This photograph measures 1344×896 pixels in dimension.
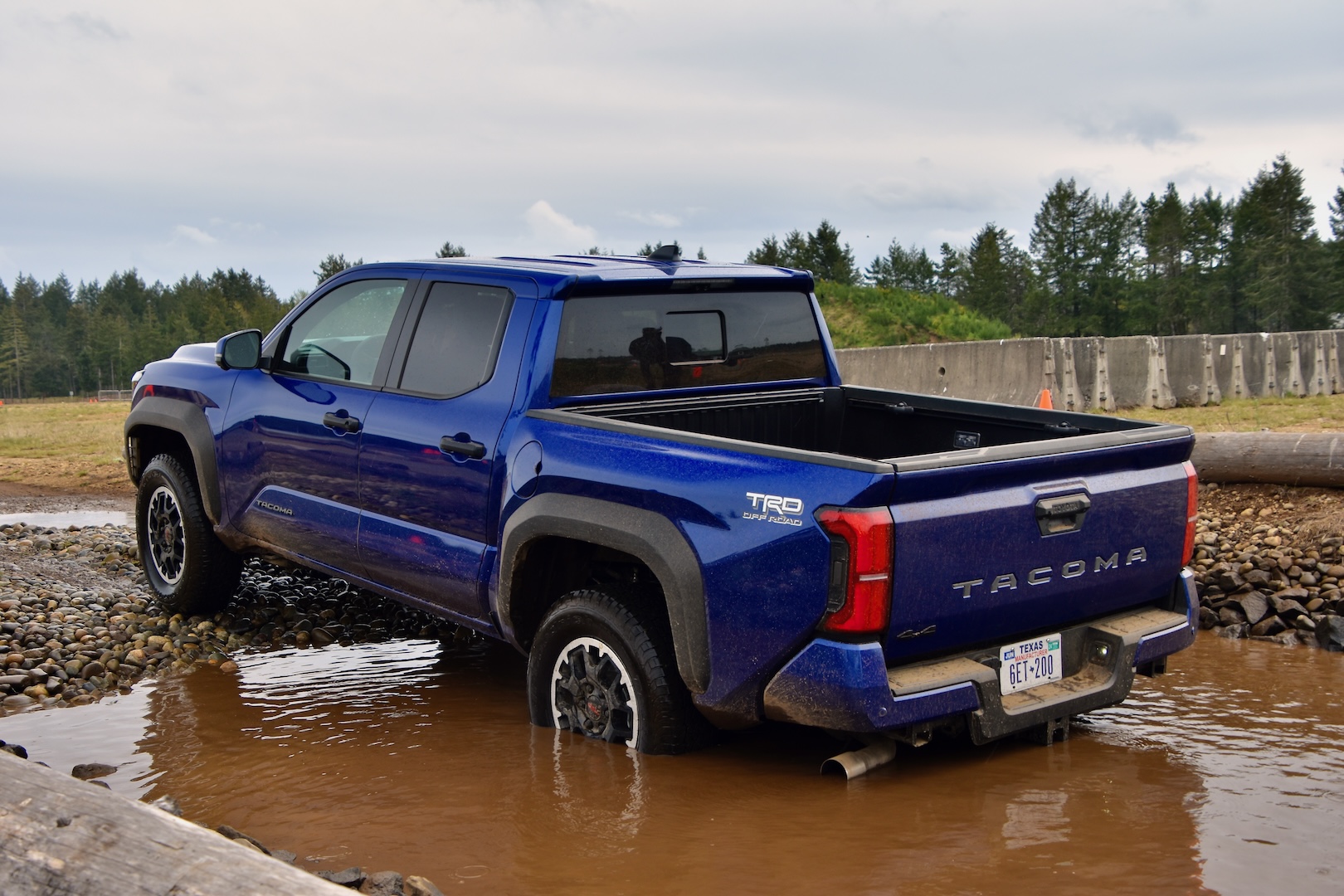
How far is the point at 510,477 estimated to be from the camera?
4.69 meters

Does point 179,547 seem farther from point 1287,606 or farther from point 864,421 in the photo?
point 1287,606

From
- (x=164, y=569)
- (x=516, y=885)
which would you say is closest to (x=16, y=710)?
(x=164, y=569)

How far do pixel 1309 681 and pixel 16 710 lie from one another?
584 cm

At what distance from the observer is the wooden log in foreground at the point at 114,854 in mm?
2684

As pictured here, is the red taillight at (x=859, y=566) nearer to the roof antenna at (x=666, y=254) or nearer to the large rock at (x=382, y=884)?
the large rock at (x=382, y=884)

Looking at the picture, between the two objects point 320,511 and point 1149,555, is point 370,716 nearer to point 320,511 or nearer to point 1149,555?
point 320,511

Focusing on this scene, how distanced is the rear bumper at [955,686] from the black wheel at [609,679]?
1.47 feet

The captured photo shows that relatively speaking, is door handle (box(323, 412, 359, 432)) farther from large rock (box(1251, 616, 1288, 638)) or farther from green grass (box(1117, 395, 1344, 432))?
green grass (box(1117, 395, 1344, 432))

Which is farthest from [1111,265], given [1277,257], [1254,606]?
[1254,606]

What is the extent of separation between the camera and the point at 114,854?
2846 mm

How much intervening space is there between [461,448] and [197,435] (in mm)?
2216

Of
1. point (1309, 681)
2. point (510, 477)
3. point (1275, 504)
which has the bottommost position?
point (1309, 681)

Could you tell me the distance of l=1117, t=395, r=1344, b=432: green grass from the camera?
1267 cm

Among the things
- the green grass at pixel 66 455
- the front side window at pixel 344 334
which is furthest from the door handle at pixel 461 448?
the green grass at pixel 66 455
